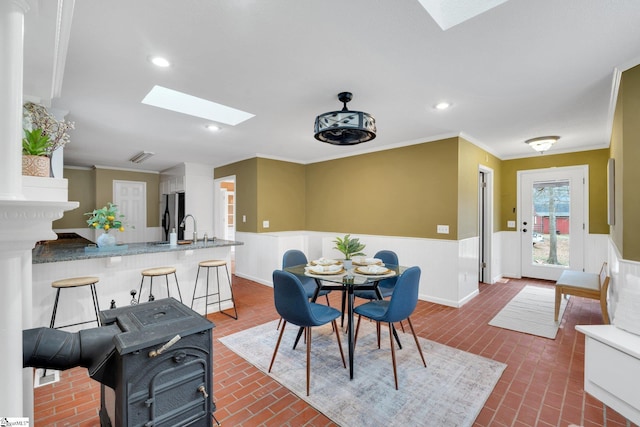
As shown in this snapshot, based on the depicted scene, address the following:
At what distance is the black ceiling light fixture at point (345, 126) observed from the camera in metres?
2.27

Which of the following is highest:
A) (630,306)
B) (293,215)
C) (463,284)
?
(293,215)

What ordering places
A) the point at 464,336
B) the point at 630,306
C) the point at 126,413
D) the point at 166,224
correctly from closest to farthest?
the point at 126,413
the point at 630,306
the point at 464,336
the point at 166,224

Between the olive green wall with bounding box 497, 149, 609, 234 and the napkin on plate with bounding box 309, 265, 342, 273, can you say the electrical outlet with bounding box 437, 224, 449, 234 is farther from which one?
the olive green wall with bounding box 497, 149, 609, 234

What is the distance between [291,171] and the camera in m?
5.99

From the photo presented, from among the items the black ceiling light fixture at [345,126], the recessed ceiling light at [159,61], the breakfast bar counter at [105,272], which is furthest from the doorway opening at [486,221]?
the recessed ceiling light at [159,61]

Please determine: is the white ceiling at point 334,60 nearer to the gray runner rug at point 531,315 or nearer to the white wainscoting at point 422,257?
the white wainscoting at point 422,257

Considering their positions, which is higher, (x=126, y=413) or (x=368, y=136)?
(x=368, y=136)

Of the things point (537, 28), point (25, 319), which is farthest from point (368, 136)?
point (25, 319)

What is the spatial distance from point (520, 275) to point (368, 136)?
5194mm

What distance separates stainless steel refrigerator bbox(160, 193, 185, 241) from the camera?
652 centimetres

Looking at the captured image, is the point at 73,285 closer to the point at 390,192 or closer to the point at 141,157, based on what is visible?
the point at 141,157

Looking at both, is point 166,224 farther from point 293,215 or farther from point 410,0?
point 410,0

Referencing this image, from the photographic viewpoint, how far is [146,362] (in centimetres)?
136

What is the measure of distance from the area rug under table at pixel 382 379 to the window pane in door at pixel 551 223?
408 cm
